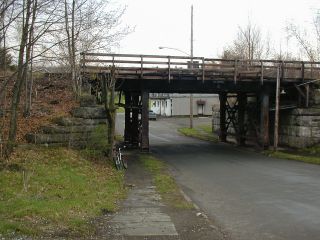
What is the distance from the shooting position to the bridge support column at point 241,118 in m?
38.9

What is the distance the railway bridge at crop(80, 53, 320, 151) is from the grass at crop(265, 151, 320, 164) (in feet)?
6.94

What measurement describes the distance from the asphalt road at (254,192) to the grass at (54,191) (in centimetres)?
282

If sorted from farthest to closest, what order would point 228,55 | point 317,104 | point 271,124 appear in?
point 228,55 → point 271,124 → point 317,104

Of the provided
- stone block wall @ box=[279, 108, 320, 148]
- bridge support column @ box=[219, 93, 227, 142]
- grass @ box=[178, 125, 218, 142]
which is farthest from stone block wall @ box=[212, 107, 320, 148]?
grass @ box=[178, 125, 218, 142]

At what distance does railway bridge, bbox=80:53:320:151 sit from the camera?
99.4 ft

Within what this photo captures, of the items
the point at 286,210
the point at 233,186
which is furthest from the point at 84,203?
the point at 233,186

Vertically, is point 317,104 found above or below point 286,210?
above

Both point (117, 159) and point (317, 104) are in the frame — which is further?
point (317, 104)

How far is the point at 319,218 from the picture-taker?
37.4ft

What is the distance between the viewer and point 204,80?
31.8m

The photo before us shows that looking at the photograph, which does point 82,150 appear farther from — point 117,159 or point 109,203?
point 109,203

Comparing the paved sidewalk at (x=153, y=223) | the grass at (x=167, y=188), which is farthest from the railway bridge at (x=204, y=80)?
the paved sidewalk at (x=153, y=223)

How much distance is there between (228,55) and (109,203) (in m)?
63.1

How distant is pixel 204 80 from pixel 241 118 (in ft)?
28.5
